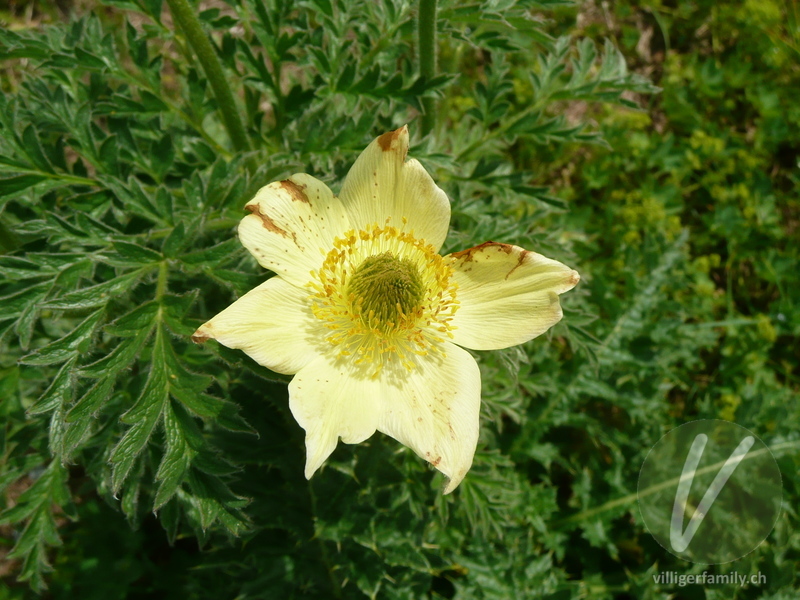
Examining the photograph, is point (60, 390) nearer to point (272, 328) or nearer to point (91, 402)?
point (91, 402)

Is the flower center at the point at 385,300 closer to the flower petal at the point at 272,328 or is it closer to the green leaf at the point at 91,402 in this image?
the flower petal at the point at 272,328

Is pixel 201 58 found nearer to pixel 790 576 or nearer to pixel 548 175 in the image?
pixel 548 175

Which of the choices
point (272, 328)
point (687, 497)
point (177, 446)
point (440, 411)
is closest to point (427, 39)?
point (272, 328)

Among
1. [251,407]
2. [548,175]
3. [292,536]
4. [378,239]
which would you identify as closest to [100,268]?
[251,407]

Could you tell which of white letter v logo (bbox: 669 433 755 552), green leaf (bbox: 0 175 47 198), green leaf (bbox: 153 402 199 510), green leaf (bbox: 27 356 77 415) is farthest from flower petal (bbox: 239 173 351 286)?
white letter v logo (bbox: 669 433 755 552)

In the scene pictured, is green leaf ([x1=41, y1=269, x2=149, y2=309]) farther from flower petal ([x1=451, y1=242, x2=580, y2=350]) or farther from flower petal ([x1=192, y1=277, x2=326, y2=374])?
flower petal ([x1=451, y1=242, x2=580, y2=350])

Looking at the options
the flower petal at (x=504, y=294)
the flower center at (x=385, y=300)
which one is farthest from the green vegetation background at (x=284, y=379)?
the flower center at (x=385, y=300)
